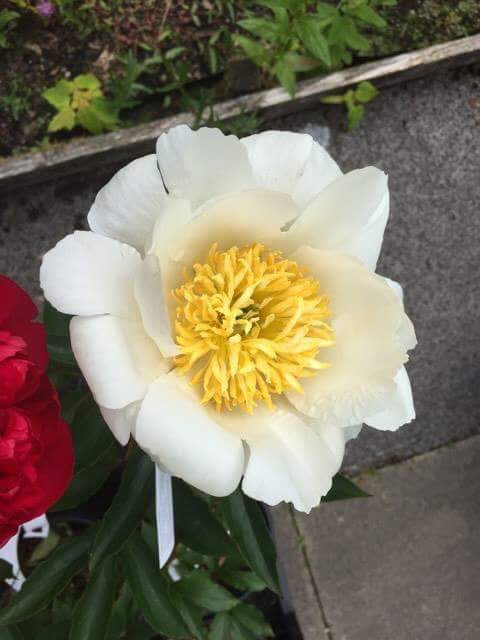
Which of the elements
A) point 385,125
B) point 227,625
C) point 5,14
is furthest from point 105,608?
point 385,125

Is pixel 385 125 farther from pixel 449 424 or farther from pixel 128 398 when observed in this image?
pixel 128 398

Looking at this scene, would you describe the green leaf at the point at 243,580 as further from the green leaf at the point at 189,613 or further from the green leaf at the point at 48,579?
the green leaf at the point at 48,579

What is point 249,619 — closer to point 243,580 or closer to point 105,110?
point 243,580

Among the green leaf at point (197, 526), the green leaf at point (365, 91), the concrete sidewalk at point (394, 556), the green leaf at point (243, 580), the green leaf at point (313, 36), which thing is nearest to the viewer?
the green leaf at point (197, 526)

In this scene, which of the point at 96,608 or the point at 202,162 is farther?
the point at 96,608

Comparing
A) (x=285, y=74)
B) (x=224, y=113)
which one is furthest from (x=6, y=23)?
(x=285, y=74)

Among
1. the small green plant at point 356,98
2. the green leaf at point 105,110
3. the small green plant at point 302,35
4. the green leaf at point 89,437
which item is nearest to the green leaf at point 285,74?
the small green plant at point 302,35
